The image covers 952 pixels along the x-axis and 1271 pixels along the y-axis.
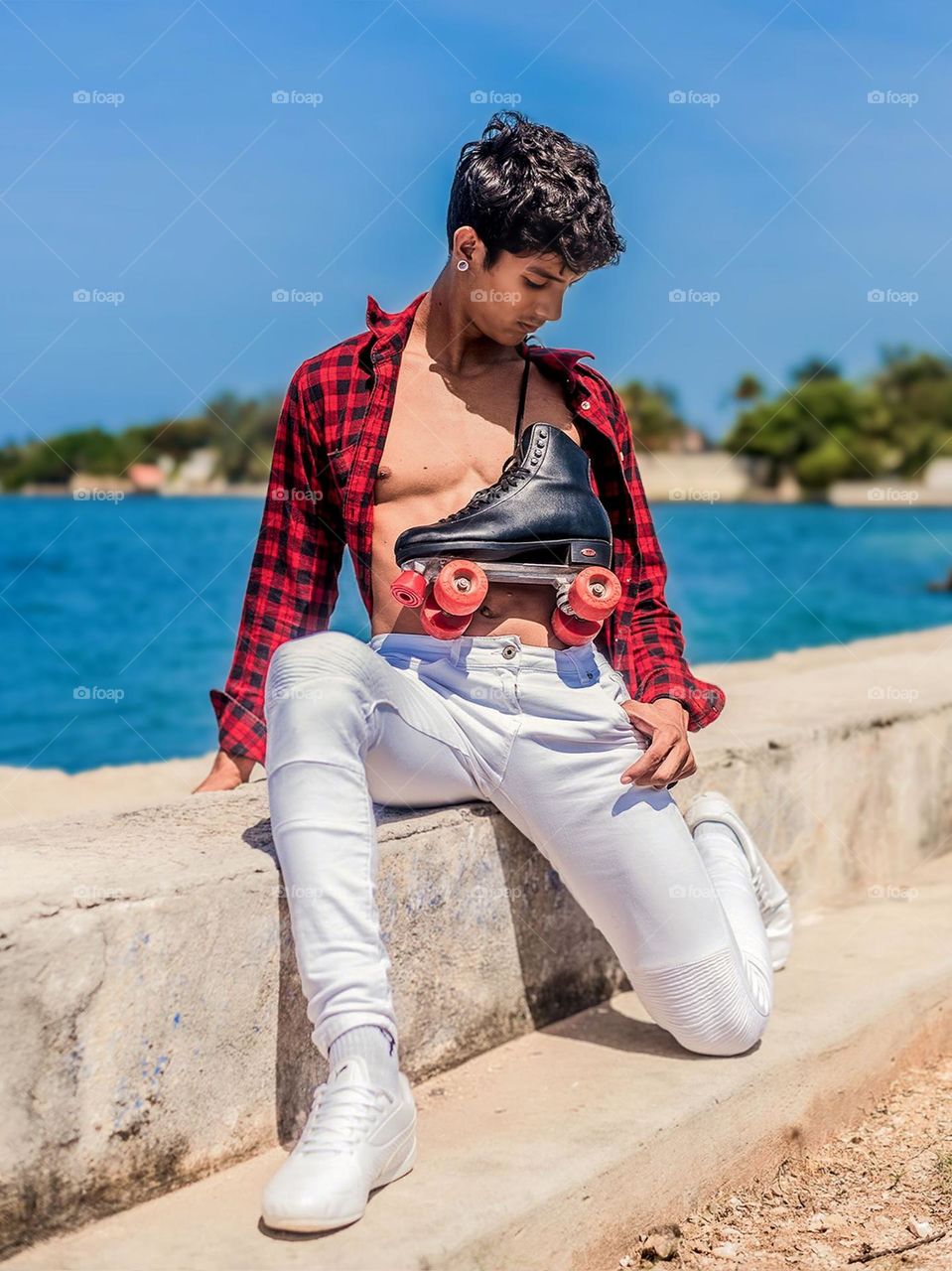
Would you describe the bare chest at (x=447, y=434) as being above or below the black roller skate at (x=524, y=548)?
above

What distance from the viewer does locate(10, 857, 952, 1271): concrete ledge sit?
2.06 meters

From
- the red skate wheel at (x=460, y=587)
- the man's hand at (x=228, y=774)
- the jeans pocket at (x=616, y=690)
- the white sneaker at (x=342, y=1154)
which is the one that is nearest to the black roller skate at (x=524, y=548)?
the red skate wheel at (x=460, y=587)

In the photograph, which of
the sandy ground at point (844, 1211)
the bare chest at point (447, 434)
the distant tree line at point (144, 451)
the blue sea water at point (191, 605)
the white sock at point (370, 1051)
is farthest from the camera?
the distant tree line at point (144, 451)

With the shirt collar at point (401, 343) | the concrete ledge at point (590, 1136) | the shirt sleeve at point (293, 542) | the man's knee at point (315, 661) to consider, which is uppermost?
the shirt collar at point (401, 343)

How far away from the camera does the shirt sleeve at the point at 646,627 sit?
2961 millimetres

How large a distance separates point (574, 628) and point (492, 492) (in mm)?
311

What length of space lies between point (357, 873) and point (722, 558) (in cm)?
4576

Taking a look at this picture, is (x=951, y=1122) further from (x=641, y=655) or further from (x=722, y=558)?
(x=722, y=558)

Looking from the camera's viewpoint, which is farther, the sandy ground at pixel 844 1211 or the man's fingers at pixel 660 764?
the man's fingers at pixel 660 764

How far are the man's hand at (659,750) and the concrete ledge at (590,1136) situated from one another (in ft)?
1.89

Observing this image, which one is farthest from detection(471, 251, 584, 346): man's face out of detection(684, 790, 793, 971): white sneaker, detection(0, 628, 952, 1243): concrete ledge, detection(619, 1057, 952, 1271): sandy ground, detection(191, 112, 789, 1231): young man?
detection(619, 1057, 952, 1271): sandy ground

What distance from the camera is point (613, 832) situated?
266 cm

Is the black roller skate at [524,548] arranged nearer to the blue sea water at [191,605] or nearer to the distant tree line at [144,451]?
the blue sea water at [191,605]

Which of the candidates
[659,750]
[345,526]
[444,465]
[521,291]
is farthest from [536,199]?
[659,750]
